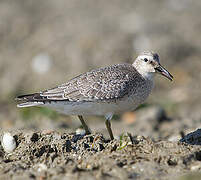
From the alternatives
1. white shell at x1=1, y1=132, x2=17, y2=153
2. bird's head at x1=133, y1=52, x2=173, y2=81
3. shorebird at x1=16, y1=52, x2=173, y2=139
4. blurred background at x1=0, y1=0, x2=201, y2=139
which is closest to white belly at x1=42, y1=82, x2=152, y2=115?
shorebird at x1=16, y1=52, x2=173, y2=139

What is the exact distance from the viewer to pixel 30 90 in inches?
484

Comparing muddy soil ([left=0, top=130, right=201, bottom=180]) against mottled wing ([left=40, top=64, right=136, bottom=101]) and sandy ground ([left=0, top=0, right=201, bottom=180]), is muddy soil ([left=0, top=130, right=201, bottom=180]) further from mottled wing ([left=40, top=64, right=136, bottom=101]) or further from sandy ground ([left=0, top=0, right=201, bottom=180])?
mottled wing ([left=40, top=64, right=136, bottom=101])

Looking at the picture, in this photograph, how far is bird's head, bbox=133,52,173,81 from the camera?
7.08 metres

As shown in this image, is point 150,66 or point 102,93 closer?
point 102,93

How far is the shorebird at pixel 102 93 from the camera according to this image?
22.2 feet

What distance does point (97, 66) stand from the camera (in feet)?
40.4

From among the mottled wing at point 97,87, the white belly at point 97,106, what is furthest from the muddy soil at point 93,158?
the mottled wing at point 97,87

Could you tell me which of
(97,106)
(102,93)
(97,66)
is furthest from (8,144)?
(97,66)

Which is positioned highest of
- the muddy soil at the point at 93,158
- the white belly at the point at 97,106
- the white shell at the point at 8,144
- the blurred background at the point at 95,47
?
the blurred background at the point at 95,47

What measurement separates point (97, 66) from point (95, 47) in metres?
0.94

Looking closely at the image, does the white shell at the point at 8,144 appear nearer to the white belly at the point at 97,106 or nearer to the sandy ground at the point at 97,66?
the sandy ground at the point at 97,66

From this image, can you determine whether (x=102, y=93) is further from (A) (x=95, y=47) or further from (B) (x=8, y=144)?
(A) (x=95, y=47)

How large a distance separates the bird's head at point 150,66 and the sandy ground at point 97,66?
1.02 metres

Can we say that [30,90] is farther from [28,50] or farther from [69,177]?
[69,177]
